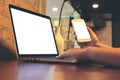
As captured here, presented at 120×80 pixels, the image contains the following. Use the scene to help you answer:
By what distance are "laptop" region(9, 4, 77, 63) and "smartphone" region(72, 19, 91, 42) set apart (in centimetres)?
14

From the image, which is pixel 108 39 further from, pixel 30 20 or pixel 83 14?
pixel 30 20

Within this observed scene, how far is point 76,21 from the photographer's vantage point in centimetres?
88

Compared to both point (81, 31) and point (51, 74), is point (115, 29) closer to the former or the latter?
point (81, 31)

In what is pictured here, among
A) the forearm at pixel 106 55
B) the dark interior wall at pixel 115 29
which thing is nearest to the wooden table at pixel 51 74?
the forearm at pixel 106 55

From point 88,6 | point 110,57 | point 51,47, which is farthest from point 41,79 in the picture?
point 88,6

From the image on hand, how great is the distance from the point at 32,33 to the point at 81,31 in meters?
0.21

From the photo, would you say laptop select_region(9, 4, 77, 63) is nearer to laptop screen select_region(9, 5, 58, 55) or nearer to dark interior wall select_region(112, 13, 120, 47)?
laptop screen select_region(9, 5, 58, 55)

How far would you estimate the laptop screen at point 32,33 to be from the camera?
0.81 m

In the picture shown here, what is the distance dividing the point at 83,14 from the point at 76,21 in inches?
107

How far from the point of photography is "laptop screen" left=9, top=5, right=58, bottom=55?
0.81m

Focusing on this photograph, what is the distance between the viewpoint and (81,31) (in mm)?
866

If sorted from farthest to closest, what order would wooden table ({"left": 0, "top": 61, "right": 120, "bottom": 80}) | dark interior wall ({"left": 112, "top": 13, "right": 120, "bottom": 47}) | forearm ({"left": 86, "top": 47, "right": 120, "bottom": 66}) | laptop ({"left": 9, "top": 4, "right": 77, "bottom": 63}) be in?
dark interior wall ({"left": 112, "top": 13, "right": 120, "bottom": 47}) < laptop ({"left": 9, "top": 4, "right": 77, "bottom": 63}) < forearm ({"left": 86, "top": 47, "right": 120, "bottom": 66}) < wooden table ({"left": 0, "top": 61, "right": 120, "bottom": 80})

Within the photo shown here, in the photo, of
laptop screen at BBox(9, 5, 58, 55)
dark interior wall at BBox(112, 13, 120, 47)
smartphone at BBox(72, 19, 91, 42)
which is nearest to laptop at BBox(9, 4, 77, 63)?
laptop screen at BBox(9, 5, 58, 55)

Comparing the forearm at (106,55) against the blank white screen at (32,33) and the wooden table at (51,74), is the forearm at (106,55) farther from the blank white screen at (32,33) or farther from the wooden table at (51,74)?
the blank white screen at (32,33)
